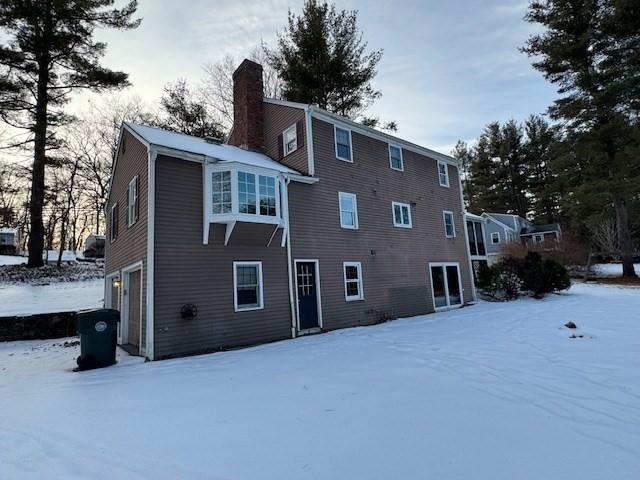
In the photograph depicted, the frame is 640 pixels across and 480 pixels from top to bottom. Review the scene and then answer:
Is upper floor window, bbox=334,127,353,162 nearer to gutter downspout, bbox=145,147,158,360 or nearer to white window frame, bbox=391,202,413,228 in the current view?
white window frame, bbox=391,202,413,228

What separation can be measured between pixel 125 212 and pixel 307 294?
6.27m

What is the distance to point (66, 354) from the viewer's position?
337 inches

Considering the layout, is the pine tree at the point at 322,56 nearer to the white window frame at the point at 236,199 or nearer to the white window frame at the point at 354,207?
the white window frame at the point at 354,207

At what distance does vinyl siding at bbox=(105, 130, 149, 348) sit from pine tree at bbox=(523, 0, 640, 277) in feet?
79.9

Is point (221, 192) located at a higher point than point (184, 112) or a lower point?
lower

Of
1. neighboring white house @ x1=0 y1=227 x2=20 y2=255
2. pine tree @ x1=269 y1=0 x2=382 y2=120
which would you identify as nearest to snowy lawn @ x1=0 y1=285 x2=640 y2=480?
pine tree @ x1=269 y1=0 x2=382 y2=120

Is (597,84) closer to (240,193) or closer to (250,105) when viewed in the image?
(250,105)

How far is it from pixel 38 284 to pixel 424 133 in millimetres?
21574

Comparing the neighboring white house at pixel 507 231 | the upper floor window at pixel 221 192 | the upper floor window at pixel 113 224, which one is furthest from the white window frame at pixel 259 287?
the neighboring white house at pixel 507 231

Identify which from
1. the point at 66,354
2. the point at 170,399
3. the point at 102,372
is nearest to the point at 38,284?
the point at 66,354

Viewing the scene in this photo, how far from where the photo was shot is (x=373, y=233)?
12516 millimetres

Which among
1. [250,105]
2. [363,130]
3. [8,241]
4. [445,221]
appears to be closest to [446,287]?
[445,221]

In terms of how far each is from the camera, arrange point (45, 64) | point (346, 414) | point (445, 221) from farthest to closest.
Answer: point (45, 64) → point (445, 221) → point (346, 414)

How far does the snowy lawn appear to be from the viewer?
2.83 meters
